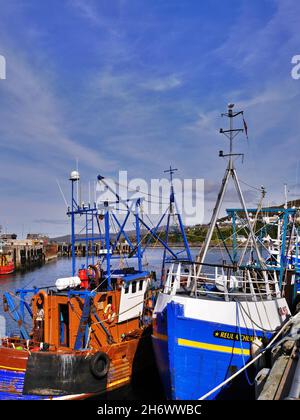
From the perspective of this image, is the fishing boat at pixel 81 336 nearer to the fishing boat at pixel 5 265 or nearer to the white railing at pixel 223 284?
the white railing at pixel 223 284

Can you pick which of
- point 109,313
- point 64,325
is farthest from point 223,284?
point 64,325

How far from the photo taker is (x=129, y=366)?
689 inches

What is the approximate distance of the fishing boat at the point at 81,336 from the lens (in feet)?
46.8

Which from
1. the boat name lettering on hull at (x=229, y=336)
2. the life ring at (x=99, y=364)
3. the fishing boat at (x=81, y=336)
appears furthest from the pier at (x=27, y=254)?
the boat name lettering on hull at (x=229, y=336)

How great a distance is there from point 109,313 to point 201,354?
635cm

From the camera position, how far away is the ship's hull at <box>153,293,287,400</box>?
12258 millimetres

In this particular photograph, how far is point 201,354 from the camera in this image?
40.3 feet

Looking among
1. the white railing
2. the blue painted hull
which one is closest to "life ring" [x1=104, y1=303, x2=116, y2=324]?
the white railing

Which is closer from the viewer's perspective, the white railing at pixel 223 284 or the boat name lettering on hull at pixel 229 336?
the boat name lettering on hull at pixel 229 336

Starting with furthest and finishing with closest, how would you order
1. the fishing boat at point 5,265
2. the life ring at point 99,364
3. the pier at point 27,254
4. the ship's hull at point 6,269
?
the pier at point 27,254
the fishing boat at point 5,265
the ship's hull at point 6,269
the life ring at point 99,364

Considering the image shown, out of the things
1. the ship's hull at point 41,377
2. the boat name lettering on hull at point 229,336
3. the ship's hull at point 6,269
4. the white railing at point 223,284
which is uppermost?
the white railing at point 223,284

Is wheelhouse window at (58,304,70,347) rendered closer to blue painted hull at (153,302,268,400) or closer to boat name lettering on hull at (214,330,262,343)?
blue painted hull at (153,302,268,400)

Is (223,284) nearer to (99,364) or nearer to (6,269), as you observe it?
(99,364)
